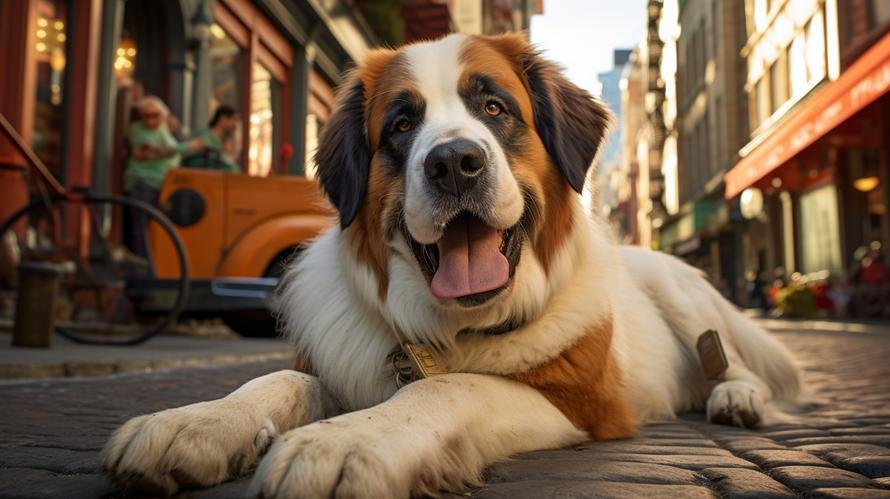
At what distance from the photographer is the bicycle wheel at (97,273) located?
6578 millimetres

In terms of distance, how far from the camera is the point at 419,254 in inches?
109

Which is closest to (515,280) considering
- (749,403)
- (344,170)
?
(344,170)

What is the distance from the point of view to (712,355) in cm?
362

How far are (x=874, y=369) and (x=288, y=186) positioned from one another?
572 cm

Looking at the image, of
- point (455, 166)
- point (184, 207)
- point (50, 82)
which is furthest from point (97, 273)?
point (455, 166)

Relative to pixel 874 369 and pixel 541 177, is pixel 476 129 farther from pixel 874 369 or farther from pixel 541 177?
pixel 874 369

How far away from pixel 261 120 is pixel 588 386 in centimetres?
1302

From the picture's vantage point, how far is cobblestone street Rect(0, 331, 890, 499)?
1996 mm

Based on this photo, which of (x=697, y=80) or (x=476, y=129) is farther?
(x=697, y=80)

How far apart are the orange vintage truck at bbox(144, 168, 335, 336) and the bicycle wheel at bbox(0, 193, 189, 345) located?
1.25 feet

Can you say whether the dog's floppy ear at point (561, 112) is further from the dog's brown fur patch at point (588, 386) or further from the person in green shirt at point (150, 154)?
the person in green shirt at point (150, 154)

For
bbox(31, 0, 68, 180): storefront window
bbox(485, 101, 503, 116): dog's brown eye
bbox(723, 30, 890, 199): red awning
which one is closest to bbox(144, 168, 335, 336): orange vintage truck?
bbox(31, 0, 68, 180): storefront window

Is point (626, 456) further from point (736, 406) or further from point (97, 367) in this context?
point (97, 367)

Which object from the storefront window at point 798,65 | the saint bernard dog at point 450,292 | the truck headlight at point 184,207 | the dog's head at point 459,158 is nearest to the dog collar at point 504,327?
the saint bernard dog at point 450,292
